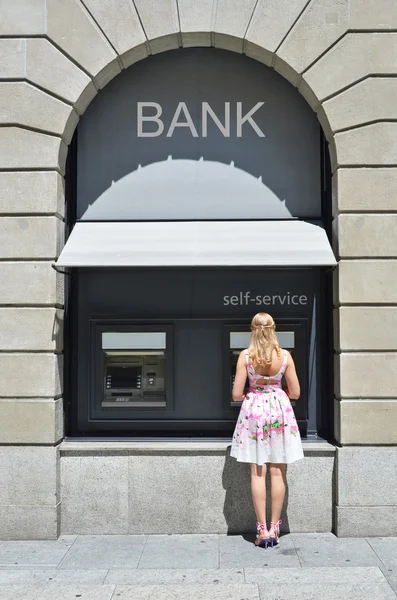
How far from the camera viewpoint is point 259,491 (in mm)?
6328

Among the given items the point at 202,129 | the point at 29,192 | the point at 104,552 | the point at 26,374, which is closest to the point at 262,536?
the point at 104,552

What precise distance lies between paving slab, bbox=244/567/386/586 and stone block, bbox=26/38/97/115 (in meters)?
5.07

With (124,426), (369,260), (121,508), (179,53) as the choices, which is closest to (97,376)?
(124,426)

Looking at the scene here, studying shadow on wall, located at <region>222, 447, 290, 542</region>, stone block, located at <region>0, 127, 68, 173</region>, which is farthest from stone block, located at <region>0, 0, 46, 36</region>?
shadow on wall, located at <region>222, 447, 290, 542</region>

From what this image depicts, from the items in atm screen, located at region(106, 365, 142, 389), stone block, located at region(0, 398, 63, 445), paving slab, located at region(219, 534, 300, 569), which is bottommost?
paving slab, located at region(219, 534, 300, 569)

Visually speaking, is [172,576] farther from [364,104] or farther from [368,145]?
[364,104]

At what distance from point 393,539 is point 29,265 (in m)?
4.73

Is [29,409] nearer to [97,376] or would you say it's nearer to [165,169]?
[97,376]

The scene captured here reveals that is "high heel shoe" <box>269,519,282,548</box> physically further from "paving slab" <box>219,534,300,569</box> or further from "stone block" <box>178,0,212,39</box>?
"stone block" <box>178,0,212,39</box>

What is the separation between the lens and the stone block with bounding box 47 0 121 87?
22.1 feet

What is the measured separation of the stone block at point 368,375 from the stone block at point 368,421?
0.08 metres

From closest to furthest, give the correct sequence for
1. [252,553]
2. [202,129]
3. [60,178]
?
[252,553] → [60,178] → [202,129]

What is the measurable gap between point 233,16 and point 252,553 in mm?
5566

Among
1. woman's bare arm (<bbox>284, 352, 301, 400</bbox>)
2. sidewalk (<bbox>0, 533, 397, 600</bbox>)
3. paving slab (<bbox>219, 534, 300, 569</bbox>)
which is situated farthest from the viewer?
woman's bare arm (<bbox>284, 352, 301, 400</bbox>)
